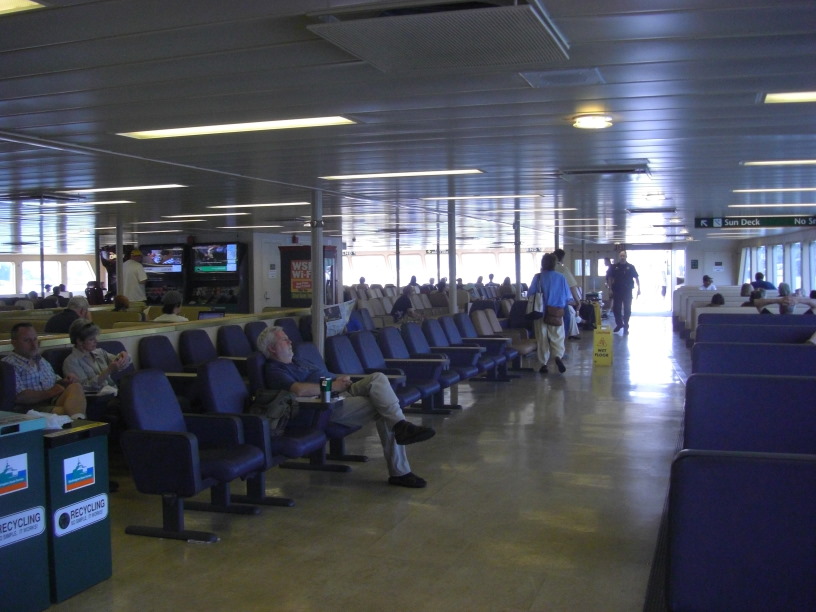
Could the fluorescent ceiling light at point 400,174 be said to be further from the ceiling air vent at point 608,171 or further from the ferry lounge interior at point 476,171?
the ceiling air vent at point 608,171

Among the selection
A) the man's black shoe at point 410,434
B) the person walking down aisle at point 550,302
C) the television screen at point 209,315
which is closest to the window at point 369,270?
the television screen at point 209,315

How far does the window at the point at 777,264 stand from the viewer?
2373 centimetres

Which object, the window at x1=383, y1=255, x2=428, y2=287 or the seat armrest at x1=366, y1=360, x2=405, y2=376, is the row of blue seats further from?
the window at x1=383, y1=255, x2=428, y2=287

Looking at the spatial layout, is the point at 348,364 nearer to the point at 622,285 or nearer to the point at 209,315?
the point at 209,315

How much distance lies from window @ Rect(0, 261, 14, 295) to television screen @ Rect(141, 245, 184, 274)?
15637 millimetres

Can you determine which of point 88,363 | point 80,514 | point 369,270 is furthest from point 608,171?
point 369,270

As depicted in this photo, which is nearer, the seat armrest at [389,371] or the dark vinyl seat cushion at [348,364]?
the dark vinyl seat cushion at [348,364]

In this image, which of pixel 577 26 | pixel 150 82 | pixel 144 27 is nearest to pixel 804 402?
pixel 577 26

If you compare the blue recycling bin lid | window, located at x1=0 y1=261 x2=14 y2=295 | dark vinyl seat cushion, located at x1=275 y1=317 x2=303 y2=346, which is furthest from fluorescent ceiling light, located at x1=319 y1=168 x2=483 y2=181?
window, located at x1=0 y1=261 x2=14 y2=295

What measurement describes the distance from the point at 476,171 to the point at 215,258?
502 inches

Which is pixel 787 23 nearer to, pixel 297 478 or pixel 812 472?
pixel 812 472

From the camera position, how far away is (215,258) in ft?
63.9

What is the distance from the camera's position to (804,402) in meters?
3.73

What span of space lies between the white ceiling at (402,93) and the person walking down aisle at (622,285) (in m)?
7.44
